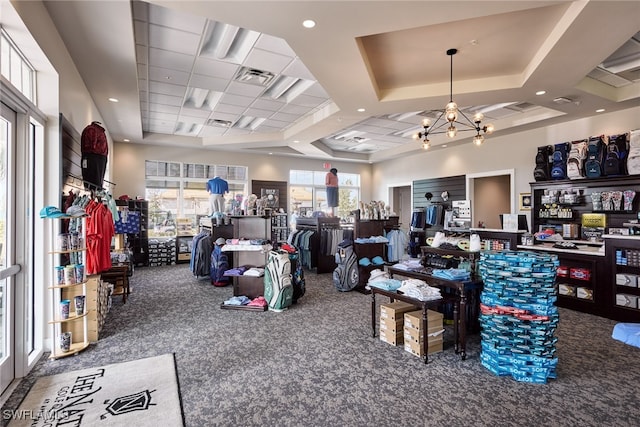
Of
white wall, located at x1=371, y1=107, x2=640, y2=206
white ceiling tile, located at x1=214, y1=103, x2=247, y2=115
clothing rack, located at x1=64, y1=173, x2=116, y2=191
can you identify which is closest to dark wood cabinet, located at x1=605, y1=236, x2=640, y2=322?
white wall, located at x1=371, y1=107, x2=640, y2=206

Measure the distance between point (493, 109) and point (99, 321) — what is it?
7789mm

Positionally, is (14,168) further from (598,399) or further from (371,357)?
(598,399)

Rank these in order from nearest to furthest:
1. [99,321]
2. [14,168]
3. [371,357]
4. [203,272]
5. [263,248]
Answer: [14,168] < [371,357] < [99,321] < [263,248] < [203,272]

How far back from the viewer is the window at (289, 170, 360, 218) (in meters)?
11.2

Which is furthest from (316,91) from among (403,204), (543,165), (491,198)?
(403,204)

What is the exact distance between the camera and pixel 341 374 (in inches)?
111

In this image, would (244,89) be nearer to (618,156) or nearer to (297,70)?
(297,70)

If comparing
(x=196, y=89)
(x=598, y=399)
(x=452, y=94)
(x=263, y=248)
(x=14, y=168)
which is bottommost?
(x=598, y=399)

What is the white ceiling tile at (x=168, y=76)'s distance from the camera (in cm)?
486

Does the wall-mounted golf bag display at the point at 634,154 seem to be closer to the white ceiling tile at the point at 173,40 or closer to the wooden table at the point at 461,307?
the wooden table at the point at 461,307

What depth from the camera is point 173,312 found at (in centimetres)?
459

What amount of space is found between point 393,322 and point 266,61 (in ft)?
12.8

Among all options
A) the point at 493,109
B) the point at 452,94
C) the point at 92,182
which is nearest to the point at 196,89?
the point at 92,182

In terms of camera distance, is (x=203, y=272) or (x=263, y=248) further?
(x=203, y=272)
